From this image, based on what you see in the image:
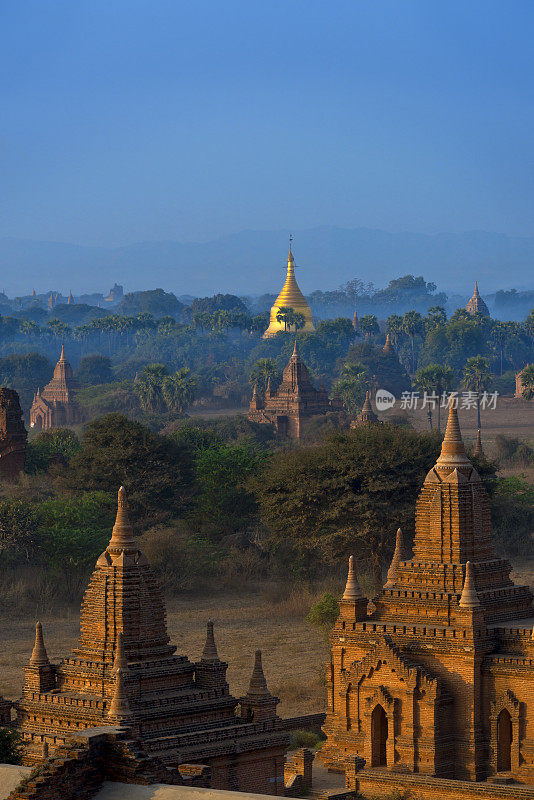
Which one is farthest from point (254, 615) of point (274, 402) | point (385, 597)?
point (274, 402)

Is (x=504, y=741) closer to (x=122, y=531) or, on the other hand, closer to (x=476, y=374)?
(x=122, y=531)

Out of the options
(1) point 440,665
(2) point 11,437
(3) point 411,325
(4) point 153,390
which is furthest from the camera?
(3) point 411,325

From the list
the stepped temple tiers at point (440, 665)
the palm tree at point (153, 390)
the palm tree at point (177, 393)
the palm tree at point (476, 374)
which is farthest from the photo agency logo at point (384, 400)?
the stepped temple tiers at point (440, 665)

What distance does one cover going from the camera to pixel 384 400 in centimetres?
14712

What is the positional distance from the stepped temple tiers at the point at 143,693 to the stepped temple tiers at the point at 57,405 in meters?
108

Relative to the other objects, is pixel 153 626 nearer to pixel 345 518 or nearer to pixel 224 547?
pixel 345 518

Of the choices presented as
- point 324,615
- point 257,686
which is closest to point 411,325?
point 324,615

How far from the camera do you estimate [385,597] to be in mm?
35000

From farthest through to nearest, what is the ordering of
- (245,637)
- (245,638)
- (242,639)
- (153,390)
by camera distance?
(153,390) → (245,637) → (245,638) → (242,639)

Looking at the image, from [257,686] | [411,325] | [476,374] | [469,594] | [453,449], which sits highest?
[411,325]

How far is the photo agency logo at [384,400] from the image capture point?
13980cm

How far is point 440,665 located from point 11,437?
37790mm

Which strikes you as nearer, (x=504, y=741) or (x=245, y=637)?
(x=504, y=741)

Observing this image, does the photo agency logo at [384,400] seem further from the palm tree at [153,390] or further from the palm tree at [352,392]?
the palm tree at [153,390]
